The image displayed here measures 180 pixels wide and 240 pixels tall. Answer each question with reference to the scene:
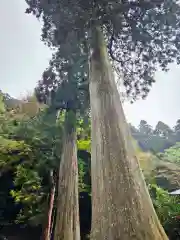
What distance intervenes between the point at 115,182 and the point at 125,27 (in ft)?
21.4

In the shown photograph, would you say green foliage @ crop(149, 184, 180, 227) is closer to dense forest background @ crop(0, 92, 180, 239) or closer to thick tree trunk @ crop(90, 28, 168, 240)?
dense forest background @ crop(0, 92, 180, 239)

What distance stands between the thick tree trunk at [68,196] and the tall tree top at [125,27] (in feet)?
11.5

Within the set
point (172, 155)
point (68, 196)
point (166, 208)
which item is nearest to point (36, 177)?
point (68, 196)

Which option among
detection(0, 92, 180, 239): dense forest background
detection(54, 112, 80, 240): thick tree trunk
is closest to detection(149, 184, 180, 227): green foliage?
detection(0, 92, 180, 239): dense forest background

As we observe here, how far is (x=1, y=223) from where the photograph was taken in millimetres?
9094

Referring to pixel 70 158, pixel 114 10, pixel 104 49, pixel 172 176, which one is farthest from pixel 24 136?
pixel 172 176

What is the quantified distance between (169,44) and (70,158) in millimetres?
5742

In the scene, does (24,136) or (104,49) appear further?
(24,136)

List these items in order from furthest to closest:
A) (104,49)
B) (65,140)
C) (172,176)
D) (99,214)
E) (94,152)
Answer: (172,176)
(65,140)
(104,49)
(94,152)
(99,214)

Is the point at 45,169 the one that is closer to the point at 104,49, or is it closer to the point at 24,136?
the point at 24,136

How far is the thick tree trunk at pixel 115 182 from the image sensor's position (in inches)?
121

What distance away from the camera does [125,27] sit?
331 inches

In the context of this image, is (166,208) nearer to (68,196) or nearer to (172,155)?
(68,196)

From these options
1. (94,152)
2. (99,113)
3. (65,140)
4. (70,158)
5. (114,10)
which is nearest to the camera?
(94,152)
